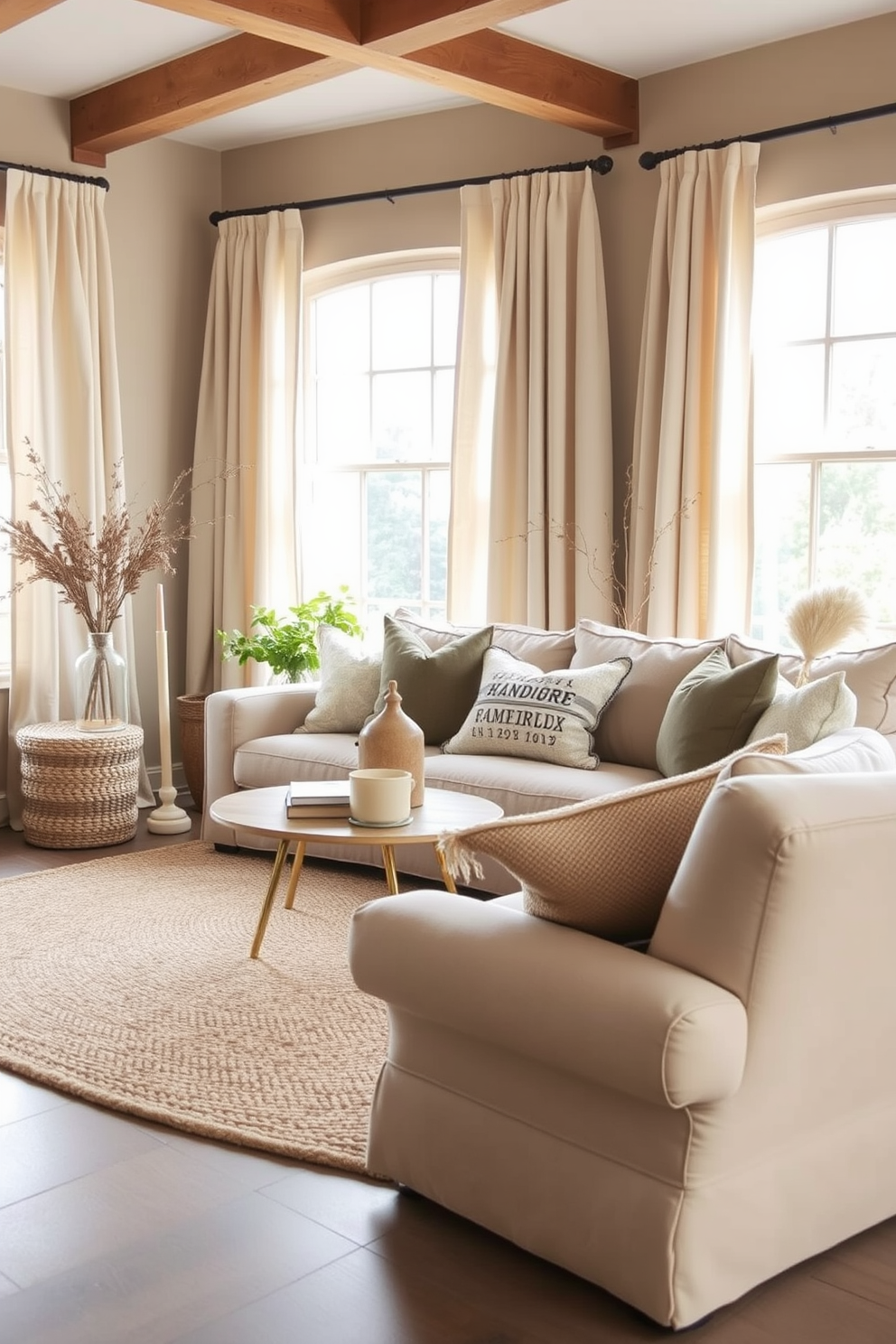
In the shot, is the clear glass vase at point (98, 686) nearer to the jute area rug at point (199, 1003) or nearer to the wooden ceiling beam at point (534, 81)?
the jute area rug at point (199, 1003)

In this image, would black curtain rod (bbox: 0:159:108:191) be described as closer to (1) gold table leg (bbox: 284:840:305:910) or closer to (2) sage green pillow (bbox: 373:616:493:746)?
(2) sage green pillow (bbox: 373:616:493:746)

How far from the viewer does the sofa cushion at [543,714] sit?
4289 mm

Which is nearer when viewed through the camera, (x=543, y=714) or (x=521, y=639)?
(x=543, y=714)

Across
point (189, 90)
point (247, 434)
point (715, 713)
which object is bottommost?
point (715, 713)

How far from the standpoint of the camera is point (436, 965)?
214cm

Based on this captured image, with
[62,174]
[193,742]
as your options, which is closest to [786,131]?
[62,174]

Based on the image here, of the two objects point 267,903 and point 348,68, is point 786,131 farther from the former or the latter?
point 267,903

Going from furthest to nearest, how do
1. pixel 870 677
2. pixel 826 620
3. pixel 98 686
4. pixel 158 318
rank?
pixel 158 318, pixel 98 686, pixel 826 620, pixel 870 677

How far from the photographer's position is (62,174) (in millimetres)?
5492

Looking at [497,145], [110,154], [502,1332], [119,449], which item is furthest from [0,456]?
[502,1332]

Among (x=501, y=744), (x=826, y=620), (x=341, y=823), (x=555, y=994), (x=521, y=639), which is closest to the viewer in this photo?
(x=555, y=994)

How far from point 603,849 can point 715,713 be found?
1854mm

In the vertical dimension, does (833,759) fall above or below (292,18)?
below

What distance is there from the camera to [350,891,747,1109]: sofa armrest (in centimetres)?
183
